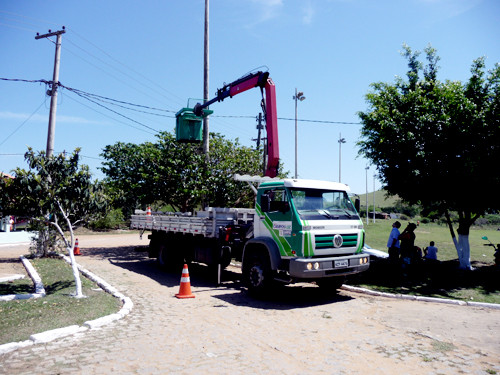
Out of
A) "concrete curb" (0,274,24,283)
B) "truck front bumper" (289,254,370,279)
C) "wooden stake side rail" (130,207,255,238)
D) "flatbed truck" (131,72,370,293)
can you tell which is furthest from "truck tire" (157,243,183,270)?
"truck front bumper" (289,254,370,279)

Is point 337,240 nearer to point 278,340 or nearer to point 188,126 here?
point 278,340

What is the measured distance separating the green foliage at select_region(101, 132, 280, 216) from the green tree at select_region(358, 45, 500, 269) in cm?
691

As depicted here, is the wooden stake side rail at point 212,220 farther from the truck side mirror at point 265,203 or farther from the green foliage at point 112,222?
the green foliage at point 112,222

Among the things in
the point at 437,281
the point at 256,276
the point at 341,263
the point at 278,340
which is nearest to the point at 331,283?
the point at 341,263

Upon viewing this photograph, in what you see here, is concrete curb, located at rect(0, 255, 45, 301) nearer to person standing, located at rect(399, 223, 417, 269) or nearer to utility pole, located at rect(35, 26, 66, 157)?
utility pole, located at rect(35, 26, 66, 157)

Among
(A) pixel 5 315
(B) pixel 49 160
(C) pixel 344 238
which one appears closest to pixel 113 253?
(B) pixel 49 160

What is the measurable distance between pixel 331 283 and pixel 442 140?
5152mm

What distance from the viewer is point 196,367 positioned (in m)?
4.62

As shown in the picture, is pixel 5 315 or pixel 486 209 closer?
pixel 5 315

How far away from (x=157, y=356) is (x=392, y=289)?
272 inches

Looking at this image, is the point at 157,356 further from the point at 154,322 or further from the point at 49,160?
the point at 49,160

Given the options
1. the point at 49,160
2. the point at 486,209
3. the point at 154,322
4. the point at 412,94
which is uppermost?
the point at 412,94

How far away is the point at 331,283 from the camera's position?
30.9 ft

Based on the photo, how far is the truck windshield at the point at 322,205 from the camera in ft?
27.5
